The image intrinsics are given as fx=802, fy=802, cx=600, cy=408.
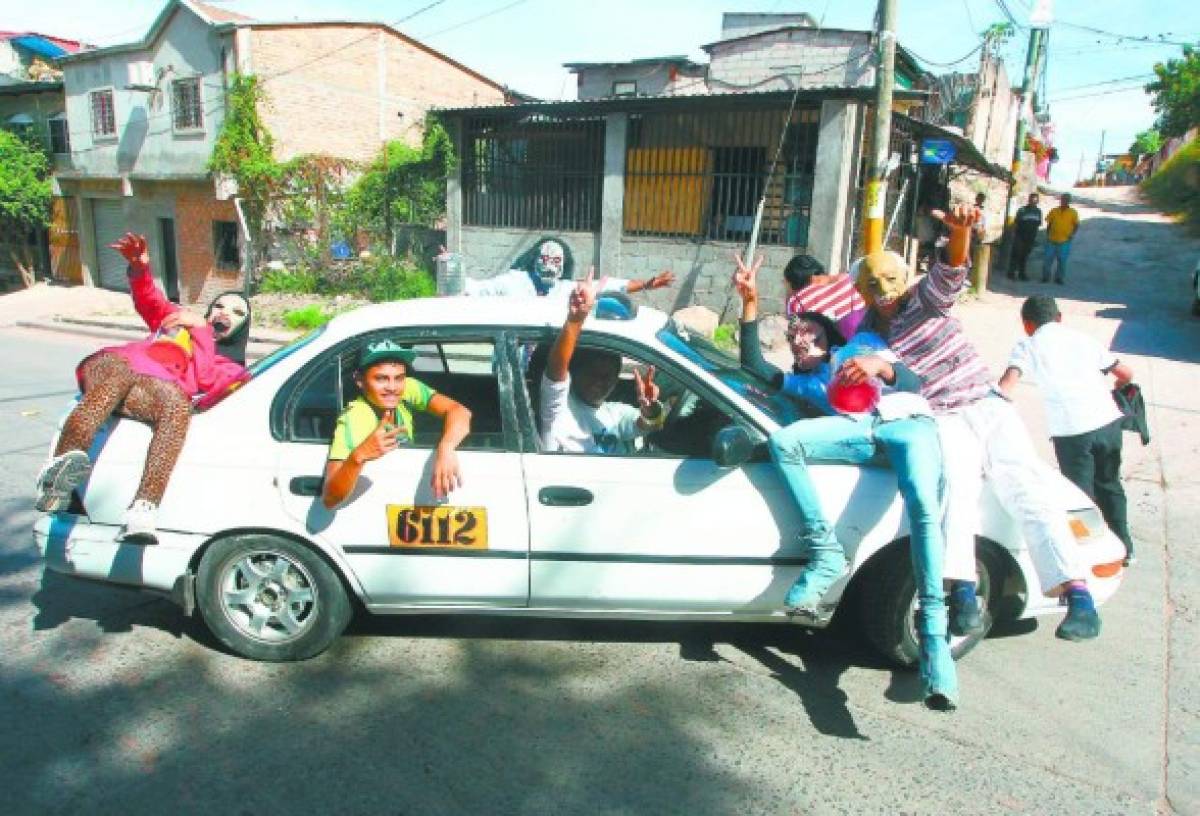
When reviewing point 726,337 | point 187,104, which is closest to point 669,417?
point 726,337

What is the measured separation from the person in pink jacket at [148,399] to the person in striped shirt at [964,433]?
2.94 m

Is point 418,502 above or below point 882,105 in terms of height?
below

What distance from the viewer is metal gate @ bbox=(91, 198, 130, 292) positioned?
75.6 feet

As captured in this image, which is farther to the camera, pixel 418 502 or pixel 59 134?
pixel 59 134

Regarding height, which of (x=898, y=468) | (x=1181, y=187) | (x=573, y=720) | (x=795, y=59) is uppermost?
(x=795, y=59)

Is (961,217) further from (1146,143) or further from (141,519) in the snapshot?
(1146,143)

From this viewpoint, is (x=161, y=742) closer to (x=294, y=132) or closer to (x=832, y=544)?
(x=832, y=544)

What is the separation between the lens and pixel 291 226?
60.3 ft

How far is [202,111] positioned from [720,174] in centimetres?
1382

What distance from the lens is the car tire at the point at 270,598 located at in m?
3.25

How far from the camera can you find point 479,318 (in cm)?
334

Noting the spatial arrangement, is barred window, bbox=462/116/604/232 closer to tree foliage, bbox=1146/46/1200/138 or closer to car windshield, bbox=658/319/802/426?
car windshield, bbox=658/319/802/426

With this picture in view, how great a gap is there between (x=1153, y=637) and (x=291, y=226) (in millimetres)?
18279

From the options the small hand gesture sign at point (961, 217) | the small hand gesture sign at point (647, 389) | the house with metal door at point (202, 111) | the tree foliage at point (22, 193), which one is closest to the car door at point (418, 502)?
the small hand gesture sign at point (647, 389)
